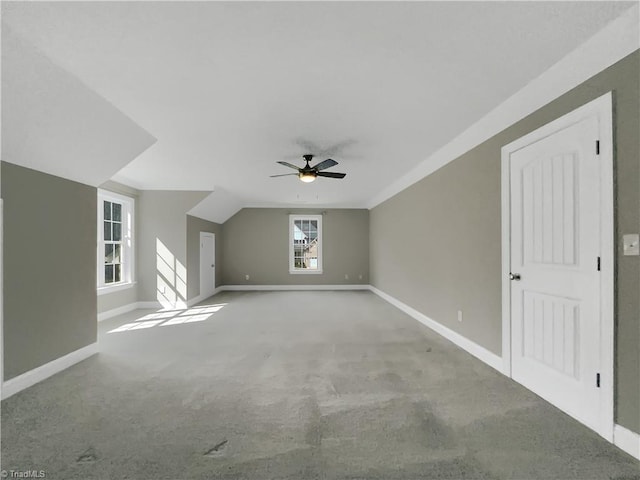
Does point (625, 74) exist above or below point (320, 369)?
above

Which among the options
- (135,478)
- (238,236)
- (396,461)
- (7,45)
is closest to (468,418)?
(396,461)

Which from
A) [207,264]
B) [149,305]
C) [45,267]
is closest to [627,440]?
[45,267]

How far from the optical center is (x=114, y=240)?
546 centimetres

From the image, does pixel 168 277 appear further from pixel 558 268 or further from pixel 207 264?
pixel 558 268

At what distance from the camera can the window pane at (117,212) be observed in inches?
218

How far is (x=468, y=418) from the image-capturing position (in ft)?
6.67

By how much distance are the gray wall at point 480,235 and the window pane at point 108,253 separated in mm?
5580

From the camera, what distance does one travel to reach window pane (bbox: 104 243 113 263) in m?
5.23

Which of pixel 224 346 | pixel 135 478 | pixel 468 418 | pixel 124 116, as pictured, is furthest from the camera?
pixel 224 346

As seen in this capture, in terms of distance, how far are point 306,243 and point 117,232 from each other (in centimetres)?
484

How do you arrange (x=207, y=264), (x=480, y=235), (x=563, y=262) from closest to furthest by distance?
(x=563, y=262), (x=480, y=235), (x=207, y=264)

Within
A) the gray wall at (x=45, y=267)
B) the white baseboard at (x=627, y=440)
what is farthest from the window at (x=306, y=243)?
the white baseboard at (x=627, y=440)

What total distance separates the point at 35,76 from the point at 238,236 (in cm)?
674

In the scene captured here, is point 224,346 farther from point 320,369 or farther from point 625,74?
point 625,74
